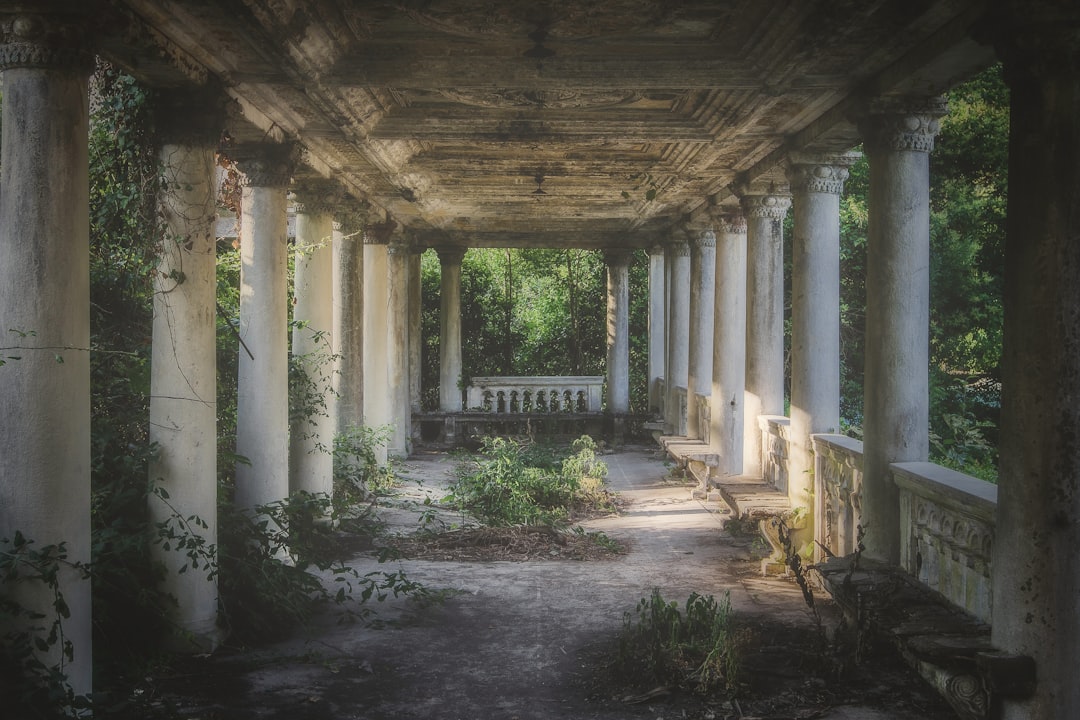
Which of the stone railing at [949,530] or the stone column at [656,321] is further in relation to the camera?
the stone column at [656,321]

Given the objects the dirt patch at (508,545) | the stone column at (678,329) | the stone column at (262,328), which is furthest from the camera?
the stone column at (678,329)

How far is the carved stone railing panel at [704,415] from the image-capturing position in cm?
1477

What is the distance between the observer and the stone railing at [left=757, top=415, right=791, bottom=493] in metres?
10.4

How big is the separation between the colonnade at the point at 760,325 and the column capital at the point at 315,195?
5 cm

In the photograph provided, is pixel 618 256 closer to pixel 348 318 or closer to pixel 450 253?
pixel 450 253

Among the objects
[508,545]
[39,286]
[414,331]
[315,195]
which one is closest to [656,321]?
[414,331]

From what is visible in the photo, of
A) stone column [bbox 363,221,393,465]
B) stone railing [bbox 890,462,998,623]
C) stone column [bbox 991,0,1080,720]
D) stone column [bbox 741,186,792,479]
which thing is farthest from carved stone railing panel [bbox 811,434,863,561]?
stone column [bbox 363,221,393,465]

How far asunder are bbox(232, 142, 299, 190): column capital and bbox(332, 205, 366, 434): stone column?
13.6 ft

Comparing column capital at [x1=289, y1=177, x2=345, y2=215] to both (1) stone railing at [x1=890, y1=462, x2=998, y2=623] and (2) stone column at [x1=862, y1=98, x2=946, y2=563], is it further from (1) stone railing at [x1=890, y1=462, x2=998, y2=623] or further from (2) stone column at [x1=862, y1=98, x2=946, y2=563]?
(1) stone railing at [x1=890, y1=462, x2=998, y2=623]

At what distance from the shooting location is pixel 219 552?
6.77 meters

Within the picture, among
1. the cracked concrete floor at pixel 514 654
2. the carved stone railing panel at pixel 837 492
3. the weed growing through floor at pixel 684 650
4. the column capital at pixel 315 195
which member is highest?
the column capital at pixel 315 195

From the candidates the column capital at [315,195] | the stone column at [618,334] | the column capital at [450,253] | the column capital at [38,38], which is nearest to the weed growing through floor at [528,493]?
the column capital at [315,195]

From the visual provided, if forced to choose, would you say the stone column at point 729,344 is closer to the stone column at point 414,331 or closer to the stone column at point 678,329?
the stone column at point 678,329

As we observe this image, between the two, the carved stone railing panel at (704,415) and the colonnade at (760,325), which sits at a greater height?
the colonnade at (760,325)
